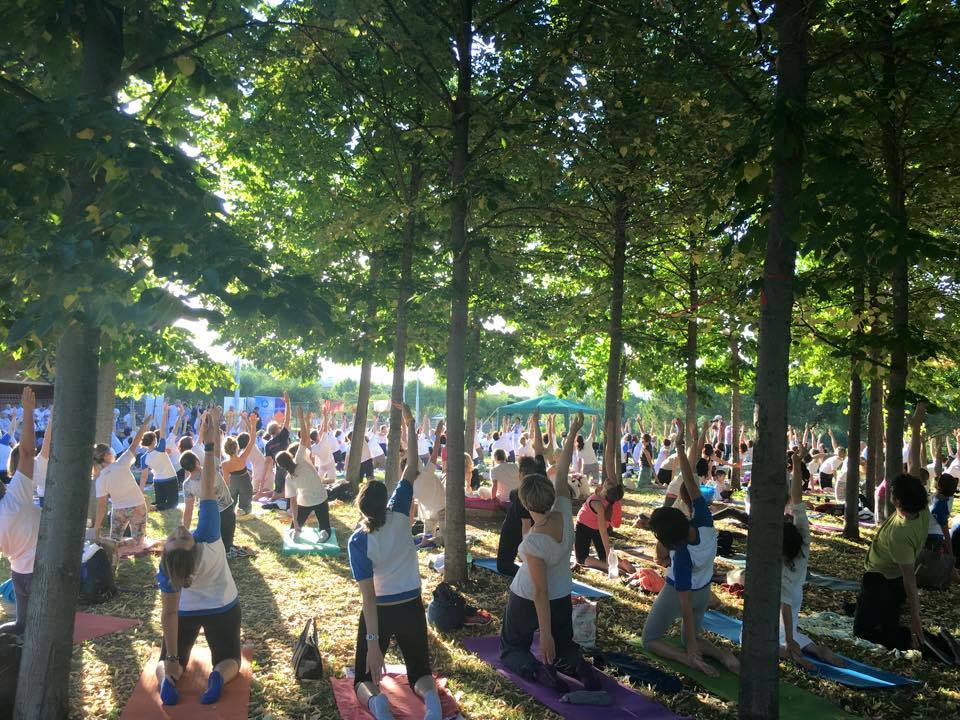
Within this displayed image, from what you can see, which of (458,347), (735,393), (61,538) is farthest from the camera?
(735,393)

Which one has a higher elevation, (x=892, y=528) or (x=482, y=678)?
(x=892, y=528)

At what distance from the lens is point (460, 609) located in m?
7.40

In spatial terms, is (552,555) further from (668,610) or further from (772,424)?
(772,424)

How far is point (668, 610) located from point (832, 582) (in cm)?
456

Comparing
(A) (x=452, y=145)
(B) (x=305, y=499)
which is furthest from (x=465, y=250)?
(B) (x=305, y=499)

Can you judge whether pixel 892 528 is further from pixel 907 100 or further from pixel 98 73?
pixel 98 73

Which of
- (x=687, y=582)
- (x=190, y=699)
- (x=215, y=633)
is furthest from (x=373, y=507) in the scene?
(x=687, y=582)

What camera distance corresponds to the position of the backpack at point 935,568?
9.30 m

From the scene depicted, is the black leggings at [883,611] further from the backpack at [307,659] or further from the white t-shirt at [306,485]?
the white t-shirt at [306,485]

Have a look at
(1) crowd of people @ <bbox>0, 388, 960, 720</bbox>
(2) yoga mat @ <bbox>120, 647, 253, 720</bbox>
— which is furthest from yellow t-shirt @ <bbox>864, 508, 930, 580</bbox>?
(2) yoga mat @ <bbox>120, 647, 253, 720</bbox>

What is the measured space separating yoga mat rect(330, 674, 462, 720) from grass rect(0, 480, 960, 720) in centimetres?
10

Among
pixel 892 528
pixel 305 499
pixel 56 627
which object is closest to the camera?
pixel 56 627

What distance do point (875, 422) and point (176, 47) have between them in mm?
14290

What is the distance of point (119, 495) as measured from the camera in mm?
10844
